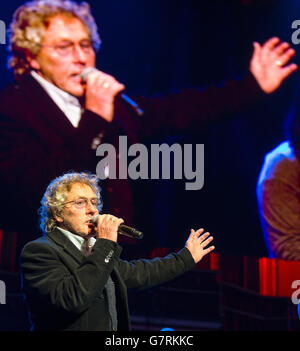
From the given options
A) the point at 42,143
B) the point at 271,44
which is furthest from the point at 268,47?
the point at 42,143

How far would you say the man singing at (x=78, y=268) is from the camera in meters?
2.35

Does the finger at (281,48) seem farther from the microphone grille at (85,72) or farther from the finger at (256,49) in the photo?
the microphone grille at (85,72)

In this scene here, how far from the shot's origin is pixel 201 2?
519 cm

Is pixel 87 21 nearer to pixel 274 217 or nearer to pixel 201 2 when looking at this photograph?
pixel 201 2

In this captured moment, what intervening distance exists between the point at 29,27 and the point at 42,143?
2.81ft

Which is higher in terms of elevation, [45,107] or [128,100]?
[128,100]

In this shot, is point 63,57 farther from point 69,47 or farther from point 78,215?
point 78,215

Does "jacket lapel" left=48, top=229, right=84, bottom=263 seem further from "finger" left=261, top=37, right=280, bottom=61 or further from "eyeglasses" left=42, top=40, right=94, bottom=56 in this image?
"finger" left=261, top=37, right=280, bottom=61

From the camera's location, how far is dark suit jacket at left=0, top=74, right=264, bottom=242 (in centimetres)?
403

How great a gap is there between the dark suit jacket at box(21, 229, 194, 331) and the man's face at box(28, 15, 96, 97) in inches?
75.3

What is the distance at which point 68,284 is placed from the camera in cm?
235

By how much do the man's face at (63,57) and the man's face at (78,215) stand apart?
1705mm

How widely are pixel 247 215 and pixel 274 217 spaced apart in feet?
0.79

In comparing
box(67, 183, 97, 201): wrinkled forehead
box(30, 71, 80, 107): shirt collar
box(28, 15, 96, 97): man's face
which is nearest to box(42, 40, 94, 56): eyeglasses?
box(28, 15, 96, 97): man's face
